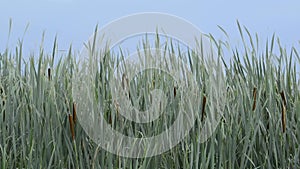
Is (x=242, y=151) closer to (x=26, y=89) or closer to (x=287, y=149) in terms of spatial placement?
(x=287, y=149)

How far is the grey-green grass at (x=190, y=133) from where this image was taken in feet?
5.29

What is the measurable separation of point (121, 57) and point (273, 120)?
70 cm

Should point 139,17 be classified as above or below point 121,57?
above

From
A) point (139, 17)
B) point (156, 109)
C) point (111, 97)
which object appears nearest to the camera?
point (156, 109)

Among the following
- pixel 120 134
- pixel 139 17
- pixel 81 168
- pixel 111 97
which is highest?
pixel 139 17

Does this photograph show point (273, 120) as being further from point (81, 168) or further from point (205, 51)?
point (81, 168)

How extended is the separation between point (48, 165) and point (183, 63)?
0.71 metres

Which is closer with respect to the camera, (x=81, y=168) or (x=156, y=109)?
(x=81, y=168)

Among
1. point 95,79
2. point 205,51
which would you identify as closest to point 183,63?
point 205,51

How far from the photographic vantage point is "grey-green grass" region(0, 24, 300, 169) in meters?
1.61

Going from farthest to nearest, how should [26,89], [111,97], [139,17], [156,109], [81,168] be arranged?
[139,17]
[26,89]
[111,97]
[156,109]
[81,168]

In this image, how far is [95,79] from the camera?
178 centimetres

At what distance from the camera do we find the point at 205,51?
207 cm

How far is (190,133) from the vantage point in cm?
167
